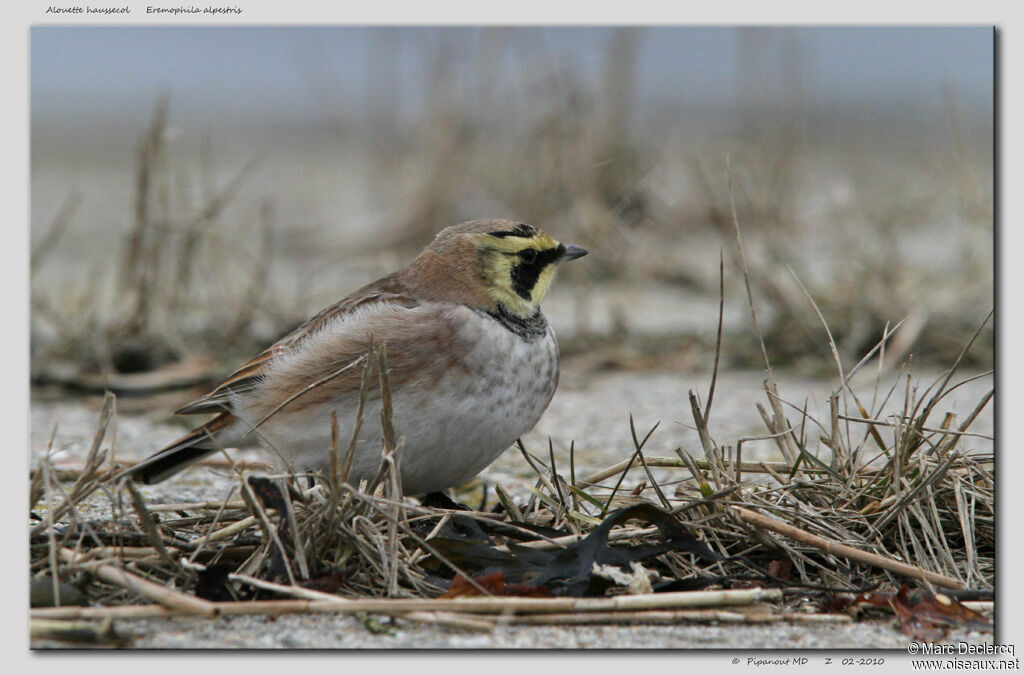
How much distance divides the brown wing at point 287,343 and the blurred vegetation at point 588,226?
165 cm

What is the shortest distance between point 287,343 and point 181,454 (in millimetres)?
478

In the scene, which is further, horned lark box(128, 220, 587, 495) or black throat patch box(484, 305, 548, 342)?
black throat patch box(484, 305, 548, 342)

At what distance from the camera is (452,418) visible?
11.3 ft

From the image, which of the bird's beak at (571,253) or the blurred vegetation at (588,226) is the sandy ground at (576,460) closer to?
the blurred vegetation at (588,226)

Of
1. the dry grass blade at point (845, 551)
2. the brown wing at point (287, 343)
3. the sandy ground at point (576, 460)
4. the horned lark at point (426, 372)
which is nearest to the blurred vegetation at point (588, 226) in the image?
the sandy ground at point (576, 460)

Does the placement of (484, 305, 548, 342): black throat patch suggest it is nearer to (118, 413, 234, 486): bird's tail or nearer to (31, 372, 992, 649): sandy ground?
(31, 372, 992, 649): sandy ground

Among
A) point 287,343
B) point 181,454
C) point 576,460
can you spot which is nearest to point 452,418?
point 287,343

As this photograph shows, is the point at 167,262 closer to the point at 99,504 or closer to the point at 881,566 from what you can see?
the point at 99,504

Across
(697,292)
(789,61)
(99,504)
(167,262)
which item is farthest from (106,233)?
(99,504)

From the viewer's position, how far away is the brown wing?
12.7ft

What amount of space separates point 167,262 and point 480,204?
8.76 feet

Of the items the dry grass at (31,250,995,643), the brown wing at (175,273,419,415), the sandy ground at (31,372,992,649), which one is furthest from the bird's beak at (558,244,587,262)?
the sandy ground at (31,372,992,649)

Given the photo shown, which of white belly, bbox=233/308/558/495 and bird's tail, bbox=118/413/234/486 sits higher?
white belly, bbox=233/308/558/495

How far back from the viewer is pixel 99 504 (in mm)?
3855
